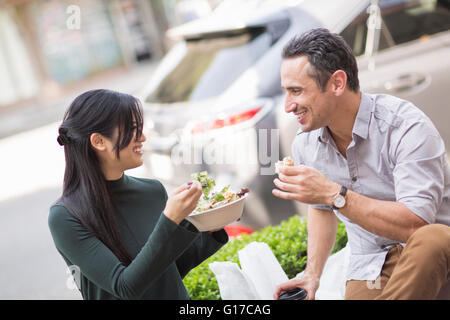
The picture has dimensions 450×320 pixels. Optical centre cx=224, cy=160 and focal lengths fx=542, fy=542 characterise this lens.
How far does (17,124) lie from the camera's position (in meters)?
14.1

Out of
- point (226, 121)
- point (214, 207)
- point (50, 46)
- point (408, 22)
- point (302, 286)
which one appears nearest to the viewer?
point (214, 207)

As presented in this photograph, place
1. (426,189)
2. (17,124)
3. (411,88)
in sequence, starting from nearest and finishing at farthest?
(426,189)
(411,88)
(17,124)

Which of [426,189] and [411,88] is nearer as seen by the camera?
[426,189]

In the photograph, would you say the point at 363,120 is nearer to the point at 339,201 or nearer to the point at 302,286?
the point at 339,201

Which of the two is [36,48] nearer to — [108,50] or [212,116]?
[108,50]

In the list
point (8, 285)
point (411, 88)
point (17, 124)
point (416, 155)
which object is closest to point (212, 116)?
point (411, 88)

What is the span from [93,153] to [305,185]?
72cm

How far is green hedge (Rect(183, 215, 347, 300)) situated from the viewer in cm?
246

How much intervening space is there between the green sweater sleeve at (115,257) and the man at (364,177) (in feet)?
1.22

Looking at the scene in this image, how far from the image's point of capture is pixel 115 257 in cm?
172

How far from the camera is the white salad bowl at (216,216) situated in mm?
1710

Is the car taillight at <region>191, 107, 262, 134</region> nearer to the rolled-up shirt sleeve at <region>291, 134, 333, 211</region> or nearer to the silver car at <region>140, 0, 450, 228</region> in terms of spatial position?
the silver car at <region>140, 0, 450, 228</region>

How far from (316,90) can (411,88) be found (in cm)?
165

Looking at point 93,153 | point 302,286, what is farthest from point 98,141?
point 302,286
